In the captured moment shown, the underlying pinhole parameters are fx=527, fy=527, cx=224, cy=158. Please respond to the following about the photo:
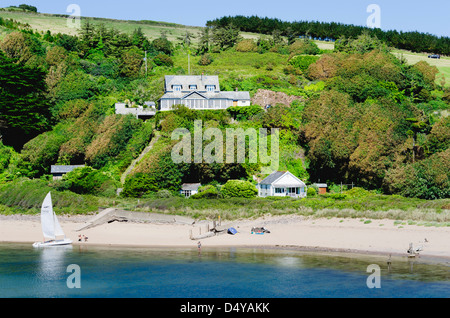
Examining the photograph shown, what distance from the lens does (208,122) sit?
64812 millimetres

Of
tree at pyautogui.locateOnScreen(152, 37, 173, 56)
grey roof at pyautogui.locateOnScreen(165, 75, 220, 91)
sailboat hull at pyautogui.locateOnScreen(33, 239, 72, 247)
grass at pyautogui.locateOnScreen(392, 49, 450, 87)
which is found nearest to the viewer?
sailboat hull at pyautogui.locateOnScreen(33, 239, 72, 247)

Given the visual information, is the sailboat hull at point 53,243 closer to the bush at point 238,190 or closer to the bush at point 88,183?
the bush at point 88,183

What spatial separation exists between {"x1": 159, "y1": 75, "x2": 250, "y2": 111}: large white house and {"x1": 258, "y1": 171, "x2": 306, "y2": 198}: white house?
2295cm

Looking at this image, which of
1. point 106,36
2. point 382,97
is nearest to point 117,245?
point 382,97

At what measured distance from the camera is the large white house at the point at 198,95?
74.8 metres

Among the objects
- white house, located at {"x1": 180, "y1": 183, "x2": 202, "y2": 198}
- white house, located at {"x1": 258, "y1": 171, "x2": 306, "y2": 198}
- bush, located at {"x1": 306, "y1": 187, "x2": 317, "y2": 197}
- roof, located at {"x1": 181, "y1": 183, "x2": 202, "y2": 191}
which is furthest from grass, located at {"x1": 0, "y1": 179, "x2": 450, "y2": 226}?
roof, located at {"x1": 181, "y1": 183, "x2": 202, "y2": 191}

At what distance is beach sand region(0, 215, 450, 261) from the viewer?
1367 inches

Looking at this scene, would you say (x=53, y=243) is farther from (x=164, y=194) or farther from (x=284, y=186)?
(x=284, y=186)

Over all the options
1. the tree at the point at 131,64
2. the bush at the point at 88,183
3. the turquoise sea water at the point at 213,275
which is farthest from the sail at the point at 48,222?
the tree at the point at 131,64

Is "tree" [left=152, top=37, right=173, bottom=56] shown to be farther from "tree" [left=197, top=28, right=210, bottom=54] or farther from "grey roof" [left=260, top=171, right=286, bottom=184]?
"grey roof" [left=260, top=171, right=286, bottom=184]

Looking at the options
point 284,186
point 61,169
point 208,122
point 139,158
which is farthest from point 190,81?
point 284,186

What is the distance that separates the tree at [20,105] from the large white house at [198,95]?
16572 millimetres

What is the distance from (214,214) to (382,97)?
1471 inches

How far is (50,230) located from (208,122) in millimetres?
29307
